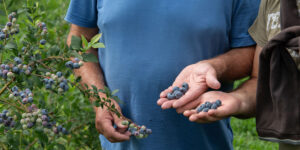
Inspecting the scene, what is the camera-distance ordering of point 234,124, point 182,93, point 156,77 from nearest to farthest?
point 182,93
point 156,77
point 234,124

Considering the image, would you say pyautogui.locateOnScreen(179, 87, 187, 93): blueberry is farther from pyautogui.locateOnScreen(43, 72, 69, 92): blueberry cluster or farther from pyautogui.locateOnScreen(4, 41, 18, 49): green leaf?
pyautogui.locateOnScreen(4, 41, 18, 49): green leaf

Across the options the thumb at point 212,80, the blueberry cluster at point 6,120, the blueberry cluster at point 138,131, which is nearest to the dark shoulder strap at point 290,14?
the thumb at point 212,80

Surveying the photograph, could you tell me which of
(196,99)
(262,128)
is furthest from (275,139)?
(196,99)

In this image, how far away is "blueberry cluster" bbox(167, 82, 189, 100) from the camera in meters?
1.66

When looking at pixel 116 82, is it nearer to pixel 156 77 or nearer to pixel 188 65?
pixel 156 77

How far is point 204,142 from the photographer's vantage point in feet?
6.33

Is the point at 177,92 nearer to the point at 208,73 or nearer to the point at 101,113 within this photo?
the point at 208,73

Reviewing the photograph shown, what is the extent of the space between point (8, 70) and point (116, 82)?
0.64m

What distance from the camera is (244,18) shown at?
6.30ft

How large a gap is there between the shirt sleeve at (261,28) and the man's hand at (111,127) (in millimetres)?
706

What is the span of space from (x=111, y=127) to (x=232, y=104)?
55cm

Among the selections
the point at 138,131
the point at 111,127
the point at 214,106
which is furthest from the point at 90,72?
the point at 214,106

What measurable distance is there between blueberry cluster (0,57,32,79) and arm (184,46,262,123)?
0.63m

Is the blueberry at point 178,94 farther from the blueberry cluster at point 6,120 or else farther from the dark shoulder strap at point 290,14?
the blueberry cluster at point 6,120
